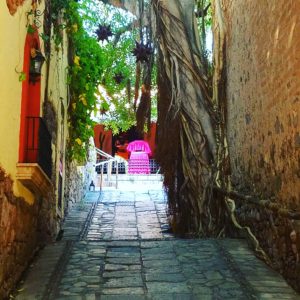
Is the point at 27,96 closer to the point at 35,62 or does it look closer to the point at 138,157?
the point at 35,62

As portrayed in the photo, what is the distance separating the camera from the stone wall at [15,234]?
4250 millimetres

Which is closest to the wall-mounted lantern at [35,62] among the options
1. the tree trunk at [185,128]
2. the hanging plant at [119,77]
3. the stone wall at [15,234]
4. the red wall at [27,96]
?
the red wall at [27,96]

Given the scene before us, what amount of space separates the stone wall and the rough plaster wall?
8.84 ft

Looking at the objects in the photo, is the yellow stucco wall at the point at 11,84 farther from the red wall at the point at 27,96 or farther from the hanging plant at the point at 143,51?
the hanging plant at the point at 143,51

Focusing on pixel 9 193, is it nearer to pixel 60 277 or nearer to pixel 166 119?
pixel 60 277

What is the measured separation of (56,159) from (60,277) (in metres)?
3.27

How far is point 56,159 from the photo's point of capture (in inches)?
311

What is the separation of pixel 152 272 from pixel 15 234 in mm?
1474

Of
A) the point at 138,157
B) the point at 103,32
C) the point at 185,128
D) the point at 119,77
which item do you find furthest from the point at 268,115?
the point at 138,157

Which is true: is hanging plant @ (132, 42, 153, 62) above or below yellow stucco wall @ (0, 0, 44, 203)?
above

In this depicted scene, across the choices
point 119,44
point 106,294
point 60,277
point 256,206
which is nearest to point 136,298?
point 106,294

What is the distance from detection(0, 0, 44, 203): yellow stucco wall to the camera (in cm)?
416

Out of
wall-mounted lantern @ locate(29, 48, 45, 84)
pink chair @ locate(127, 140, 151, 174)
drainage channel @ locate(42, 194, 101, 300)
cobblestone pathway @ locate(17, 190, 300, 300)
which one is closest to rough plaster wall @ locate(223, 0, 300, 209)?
cobblestone pathway @ locate(17, 190, 300, 300)

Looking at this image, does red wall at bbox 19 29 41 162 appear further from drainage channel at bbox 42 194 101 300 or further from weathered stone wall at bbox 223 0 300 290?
weathered stone wall at bbox 223 0 300 290
